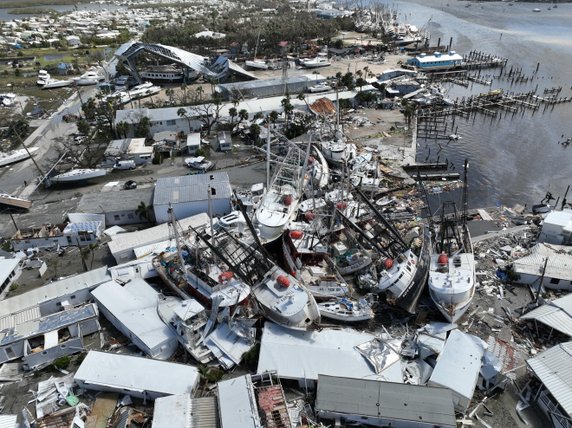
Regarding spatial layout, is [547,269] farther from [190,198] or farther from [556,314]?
[190,198]

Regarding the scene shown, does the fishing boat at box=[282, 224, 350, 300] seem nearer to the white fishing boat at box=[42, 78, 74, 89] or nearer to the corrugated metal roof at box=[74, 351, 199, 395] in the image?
the corrugated metal roof at box=[74, 351, 199, 395]

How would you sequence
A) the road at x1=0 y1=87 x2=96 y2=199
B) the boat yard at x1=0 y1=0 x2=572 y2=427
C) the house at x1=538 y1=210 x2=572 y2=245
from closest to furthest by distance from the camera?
1. the boat yard at x1=0 y1=0 x2=572 y2=427
2. the house at x1=538 y1=210 x2=572 y2=245
3. the road at x1=0 y1=87 x2=96 y2=199

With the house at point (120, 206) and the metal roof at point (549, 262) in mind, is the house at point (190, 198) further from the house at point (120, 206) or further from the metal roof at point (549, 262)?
the metal roof at point (549, 262)

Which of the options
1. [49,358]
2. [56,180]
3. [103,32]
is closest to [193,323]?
[49,358]

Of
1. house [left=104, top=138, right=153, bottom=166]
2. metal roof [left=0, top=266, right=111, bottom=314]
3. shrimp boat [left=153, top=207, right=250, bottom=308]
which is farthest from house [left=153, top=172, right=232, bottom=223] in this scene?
house [left=104, top=138, right=153, bottom=166]

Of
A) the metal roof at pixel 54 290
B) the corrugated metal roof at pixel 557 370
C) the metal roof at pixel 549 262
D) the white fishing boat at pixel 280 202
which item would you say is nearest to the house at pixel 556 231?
the metal roof at pixel 549 262

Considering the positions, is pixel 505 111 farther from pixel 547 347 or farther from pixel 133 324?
pixel 133 324

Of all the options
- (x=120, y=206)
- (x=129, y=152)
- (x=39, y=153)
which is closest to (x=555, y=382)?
(x=120, y=206)
